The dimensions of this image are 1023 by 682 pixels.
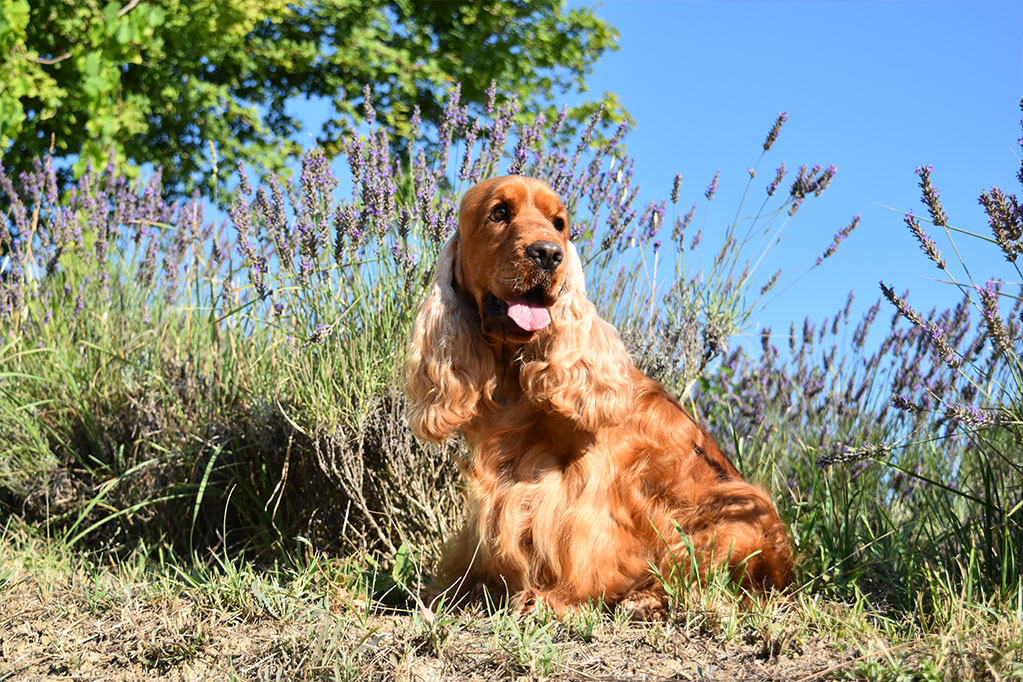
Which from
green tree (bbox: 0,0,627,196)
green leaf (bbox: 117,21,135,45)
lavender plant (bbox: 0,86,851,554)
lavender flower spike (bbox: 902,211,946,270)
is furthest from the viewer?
green tree (bbox: 0,0,627,196)

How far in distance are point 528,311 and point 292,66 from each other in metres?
9.42

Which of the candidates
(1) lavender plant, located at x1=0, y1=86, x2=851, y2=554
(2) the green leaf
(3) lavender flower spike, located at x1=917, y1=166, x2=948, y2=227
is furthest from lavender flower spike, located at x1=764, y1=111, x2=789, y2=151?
(2) the green leaf

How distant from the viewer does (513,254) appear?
9.01 feet

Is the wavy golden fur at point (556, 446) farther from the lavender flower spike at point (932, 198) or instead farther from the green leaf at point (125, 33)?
the green leaf at point (125, 33)

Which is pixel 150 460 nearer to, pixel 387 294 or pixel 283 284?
pixel 283 284

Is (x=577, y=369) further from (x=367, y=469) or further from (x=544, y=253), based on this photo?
(x=367, y=469)

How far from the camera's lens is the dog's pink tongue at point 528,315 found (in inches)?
110

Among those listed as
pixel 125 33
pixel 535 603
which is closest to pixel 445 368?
pixel 535 603

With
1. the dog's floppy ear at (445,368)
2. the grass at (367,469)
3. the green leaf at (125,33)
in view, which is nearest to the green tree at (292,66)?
the green leaf at (125,33)

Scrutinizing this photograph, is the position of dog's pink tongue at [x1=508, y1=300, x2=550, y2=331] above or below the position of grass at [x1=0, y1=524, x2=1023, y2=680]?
above

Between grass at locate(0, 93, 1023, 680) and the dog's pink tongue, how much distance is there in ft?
2.93

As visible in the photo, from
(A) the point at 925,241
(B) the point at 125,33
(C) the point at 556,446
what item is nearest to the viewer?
(A) the point at 925,241

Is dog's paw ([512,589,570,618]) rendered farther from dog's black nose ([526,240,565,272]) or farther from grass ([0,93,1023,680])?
dog's black nose ([526,240,565,272])

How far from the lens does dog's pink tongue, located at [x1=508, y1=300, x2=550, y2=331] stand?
2801 mm
